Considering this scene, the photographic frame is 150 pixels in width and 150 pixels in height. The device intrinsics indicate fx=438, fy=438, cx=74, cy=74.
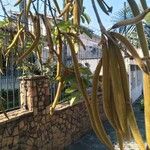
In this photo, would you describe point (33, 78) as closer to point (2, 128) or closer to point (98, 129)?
point (2, 128)

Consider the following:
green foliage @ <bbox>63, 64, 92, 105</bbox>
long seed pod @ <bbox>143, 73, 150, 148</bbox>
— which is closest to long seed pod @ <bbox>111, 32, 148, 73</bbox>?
long seed pod @ <bbox>143, 73, 150, 148</bbox>

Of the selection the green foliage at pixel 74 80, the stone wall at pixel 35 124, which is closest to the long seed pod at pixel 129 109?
the green foliage at pixel 74 80

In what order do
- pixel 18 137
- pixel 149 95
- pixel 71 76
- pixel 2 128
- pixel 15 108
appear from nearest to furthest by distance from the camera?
pixel 149 95 < pixel 71 76 < pixel 2 128 < pixel 18 137 < pixel 15 108

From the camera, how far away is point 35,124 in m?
5.54

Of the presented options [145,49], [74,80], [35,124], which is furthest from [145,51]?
[35,124]

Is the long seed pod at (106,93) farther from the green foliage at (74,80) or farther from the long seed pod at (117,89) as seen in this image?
the green foliage at (74,80)

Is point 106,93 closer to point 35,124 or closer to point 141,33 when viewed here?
point 141,33

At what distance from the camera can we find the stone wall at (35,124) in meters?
4.88

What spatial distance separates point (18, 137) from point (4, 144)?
0.34m

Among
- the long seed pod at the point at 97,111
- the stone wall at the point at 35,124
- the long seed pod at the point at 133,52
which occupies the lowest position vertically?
the stone wall at the point at 35,124

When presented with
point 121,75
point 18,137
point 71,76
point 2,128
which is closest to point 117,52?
point 121,75

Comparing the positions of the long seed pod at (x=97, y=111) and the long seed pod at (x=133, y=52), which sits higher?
the long seed pod at (x=133, y=52)

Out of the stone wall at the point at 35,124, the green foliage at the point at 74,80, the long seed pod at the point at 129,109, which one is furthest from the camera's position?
the stone wall at the point at 35,124

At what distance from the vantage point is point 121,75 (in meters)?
0.54
